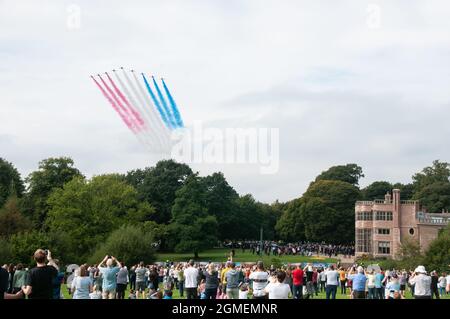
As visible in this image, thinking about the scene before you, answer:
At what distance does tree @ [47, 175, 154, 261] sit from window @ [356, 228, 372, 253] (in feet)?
123

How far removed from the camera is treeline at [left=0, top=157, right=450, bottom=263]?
66812 mm

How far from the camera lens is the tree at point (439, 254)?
62.4 m

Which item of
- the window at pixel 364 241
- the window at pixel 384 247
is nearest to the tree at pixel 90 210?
the window at pixel 364 241

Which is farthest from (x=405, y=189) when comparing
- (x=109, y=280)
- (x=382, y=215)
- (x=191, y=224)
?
(x=109, y=280)

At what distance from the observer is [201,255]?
347ft

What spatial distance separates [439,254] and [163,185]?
57.9 meters

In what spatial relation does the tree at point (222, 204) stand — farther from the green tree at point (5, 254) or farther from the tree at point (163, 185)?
the green tree at point (5, 254)

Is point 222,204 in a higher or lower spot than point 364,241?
higher

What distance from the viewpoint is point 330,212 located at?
399 ft

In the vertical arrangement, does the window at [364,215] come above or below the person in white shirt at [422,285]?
above

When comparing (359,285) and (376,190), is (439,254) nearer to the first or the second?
(359,285)

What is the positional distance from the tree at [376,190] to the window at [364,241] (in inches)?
1083
